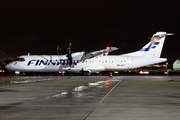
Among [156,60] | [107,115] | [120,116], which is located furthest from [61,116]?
[156,60]

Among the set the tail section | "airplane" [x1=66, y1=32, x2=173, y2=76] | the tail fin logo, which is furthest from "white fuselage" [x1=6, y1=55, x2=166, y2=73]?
the tail fin logo

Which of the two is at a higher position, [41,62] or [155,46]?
[155,46]

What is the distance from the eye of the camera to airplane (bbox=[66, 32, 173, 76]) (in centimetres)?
3731

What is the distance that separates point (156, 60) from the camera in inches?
1487

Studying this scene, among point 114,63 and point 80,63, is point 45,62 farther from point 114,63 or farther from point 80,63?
point 114,63

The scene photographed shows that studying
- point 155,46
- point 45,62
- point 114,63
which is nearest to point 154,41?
point 155,46

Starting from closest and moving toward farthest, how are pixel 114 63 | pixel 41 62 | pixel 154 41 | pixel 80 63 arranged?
pixel 41 62 → pixel 80 63 → pixel 114 63 → pixel 154 41

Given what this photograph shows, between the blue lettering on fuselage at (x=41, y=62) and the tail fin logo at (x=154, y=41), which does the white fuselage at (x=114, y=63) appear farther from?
the blue lettering on fuselage at (x=41, y=62)

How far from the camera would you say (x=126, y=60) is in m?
38.0

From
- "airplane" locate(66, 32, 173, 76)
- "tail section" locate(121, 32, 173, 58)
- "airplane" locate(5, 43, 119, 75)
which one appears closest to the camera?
"airplane" locate(5, 43, 119, 75)

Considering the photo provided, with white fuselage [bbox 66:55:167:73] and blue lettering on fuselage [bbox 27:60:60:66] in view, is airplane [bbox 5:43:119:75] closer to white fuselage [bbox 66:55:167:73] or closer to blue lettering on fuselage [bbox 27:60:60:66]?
blue lettering on fuselage [bbox 27:60:60:66]

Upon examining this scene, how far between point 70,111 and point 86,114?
0.72 metres

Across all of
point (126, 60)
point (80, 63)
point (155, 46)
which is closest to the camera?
point (80, 63)

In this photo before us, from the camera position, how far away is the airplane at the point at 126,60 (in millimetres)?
37312
